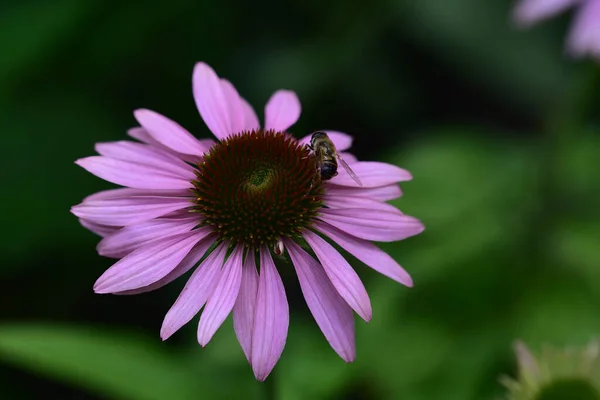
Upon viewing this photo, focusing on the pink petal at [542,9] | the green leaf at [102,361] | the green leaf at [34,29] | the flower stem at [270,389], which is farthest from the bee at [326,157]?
the green leaf at [34,29]

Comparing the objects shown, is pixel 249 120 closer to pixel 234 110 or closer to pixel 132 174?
pixel 234 110

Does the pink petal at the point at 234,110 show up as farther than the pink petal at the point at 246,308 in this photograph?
Yes

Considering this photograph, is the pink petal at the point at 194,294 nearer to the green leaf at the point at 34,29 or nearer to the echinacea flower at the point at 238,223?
the echinacea flower at the point at 238,223

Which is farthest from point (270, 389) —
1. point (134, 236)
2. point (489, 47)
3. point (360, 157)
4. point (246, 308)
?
point (489, 47)

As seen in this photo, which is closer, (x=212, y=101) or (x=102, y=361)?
(x=212, y=101)

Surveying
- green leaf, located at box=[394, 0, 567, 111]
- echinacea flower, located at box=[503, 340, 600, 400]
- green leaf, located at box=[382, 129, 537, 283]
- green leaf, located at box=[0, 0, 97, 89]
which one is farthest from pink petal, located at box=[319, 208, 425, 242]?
green leaf, located at box=[394, 0, 567, 111]

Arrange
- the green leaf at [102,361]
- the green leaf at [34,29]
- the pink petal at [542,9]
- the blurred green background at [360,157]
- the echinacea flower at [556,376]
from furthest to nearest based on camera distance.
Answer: the green leaf at [34,29], the pink petal at [542,9], the blurred green background at [360,157], the green leaf at [102,361], the echinacea flower at [556,376]

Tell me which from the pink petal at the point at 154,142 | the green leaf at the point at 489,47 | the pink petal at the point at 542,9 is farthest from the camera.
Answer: the green leaf at the point at 489,47
